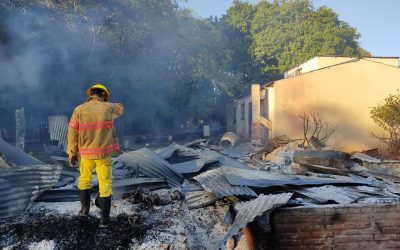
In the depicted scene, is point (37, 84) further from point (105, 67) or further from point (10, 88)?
point (105, 67)

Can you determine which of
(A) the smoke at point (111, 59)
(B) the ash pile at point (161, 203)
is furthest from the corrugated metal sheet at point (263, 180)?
(A) the smoke at point (111, 59)

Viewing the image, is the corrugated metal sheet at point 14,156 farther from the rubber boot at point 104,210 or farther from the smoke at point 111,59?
the smoke at point 111,59

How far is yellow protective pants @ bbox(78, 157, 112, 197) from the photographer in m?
3.70

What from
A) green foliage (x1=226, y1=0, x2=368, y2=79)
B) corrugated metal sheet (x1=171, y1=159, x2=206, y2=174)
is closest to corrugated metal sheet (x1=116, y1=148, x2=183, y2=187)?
corrugated metal sheet (x1=171, y1=159, x2=206, y2=174)

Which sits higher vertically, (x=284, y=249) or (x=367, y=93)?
(x=367, y=93)

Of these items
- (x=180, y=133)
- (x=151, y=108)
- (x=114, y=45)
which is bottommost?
(x=180, y=133)

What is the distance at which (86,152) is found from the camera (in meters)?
3.75

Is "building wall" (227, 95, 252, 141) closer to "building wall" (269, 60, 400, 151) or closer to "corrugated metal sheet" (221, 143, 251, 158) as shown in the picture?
"building wall" (269, 60, 400, 151)

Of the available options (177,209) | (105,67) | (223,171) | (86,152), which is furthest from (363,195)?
(105,67)

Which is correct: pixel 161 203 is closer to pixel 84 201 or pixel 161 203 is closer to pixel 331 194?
pixel 84 201

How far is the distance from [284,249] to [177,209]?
145 centimetres

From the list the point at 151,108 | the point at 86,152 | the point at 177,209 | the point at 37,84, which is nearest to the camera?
the point at 86,152

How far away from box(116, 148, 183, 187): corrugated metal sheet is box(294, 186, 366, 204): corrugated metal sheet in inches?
84.0

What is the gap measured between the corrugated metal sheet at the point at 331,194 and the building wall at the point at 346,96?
9.80m
